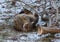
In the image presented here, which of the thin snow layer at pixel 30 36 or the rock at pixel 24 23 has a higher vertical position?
the rock at pixel 24 23

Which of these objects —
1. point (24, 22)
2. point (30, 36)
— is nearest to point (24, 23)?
point (24, 22)

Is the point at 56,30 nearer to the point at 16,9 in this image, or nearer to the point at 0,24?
the point at 0,24

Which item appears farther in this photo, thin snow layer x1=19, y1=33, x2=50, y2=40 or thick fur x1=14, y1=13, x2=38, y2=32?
thick fur x1=14, y1=13, x2=38, y2=32

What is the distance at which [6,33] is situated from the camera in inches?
87.7

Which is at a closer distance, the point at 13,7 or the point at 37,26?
the point at 37,26

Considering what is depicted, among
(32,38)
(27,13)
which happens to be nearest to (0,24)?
(27,13)

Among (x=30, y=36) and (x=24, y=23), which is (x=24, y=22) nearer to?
(x=24, y=23)

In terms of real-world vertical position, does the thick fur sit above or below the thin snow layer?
above

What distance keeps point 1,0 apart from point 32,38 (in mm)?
1351

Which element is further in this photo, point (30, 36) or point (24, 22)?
point (24, 22)

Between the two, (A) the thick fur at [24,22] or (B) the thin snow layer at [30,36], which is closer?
(B) the thin snow layer at [30,36]

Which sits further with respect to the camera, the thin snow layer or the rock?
the rock

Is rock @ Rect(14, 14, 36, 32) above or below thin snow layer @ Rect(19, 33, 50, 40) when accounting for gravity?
above

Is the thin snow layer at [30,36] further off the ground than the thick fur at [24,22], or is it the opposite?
the thick fur at [24,22]
